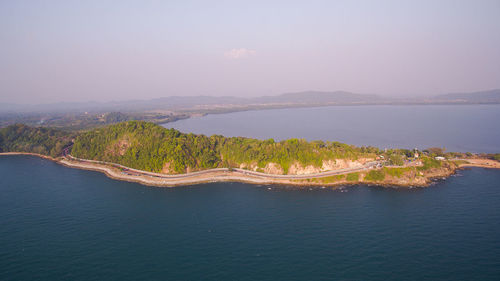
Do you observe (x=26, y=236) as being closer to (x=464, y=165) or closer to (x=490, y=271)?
(x=490, y=271)

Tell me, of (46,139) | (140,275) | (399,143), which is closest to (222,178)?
(140,275)

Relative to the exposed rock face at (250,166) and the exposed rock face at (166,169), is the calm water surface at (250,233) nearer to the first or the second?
the exposed rock face at (166,169)

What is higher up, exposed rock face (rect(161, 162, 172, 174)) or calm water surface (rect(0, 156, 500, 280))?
exposed rock face (rect(161, 162, 172, 174))

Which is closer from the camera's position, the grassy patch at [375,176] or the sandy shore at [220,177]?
the grassy patch at [375,176]

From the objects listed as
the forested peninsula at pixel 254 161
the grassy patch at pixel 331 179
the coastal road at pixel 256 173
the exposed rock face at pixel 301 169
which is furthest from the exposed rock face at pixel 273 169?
the grassy patch at pixel 331 179

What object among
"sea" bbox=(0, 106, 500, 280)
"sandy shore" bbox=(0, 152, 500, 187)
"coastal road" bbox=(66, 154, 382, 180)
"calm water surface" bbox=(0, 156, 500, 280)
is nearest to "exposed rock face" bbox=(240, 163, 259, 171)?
"coastal road" bbox=(66, 154, 382, 180)

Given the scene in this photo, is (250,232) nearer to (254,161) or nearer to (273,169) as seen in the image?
(273,169)

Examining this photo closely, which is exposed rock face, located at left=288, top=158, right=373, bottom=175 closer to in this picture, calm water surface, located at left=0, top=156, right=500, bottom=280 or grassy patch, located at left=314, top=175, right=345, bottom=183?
grassy patch, located at left=314, top=175, right=345, bottom=183
